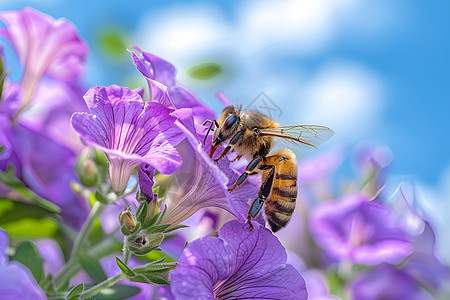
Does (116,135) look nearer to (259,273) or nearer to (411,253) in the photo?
(259,273)

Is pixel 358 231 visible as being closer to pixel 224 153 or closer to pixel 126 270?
pixel 224 153

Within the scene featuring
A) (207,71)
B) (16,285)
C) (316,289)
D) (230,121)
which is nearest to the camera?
(16,285)

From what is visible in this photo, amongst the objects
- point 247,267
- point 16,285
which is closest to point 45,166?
point 247,267

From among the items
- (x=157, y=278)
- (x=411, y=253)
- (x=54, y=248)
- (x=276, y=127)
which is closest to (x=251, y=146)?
(x=276, y=127)

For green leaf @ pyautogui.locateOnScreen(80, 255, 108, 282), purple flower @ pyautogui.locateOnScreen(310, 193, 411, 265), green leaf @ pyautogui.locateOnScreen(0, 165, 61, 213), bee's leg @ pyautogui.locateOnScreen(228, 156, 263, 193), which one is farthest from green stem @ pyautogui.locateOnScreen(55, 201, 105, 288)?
purple flower @ pyautogui.locateOnScreen(310, 193, 411, 265)

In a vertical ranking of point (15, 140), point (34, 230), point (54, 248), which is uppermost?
point (15, 140)

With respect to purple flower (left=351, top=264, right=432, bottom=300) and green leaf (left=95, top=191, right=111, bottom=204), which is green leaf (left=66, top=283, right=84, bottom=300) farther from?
purple flower (left=351, top=264, right=432, bottom=300)
